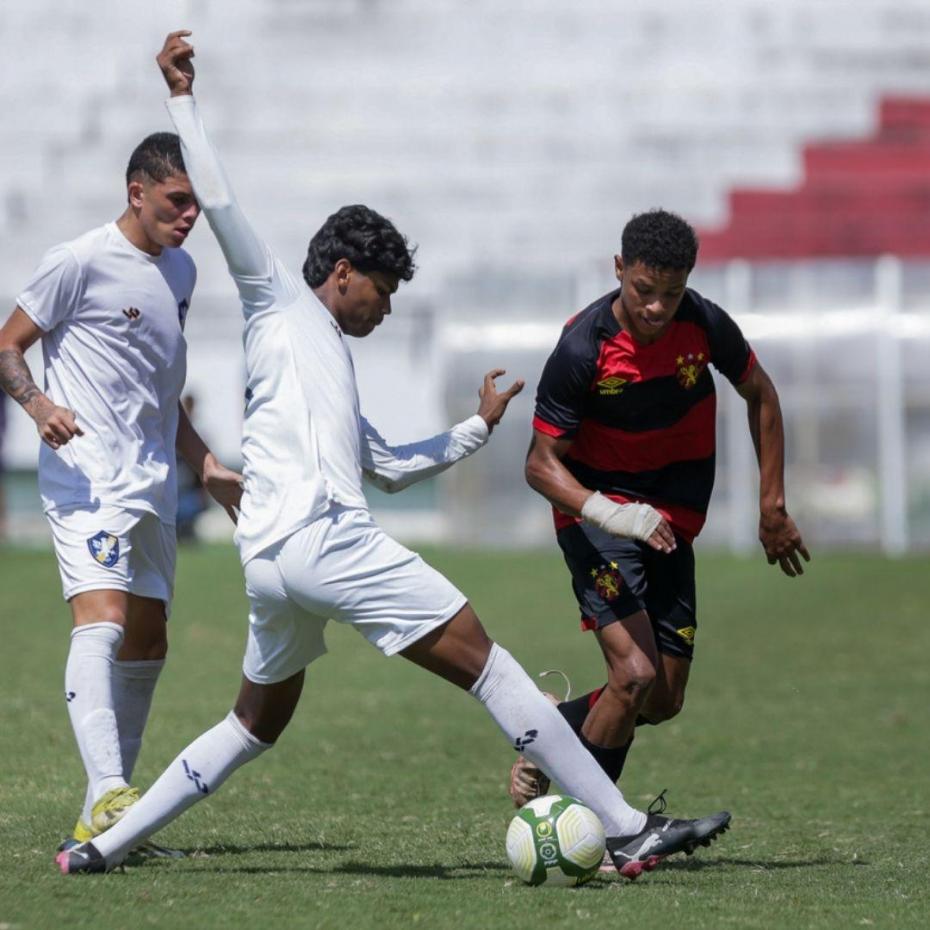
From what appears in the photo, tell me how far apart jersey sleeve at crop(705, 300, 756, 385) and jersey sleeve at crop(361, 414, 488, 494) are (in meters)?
0.94

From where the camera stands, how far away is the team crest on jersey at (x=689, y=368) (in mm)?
6652

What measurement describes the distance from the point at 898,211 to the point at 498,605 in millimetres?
12719

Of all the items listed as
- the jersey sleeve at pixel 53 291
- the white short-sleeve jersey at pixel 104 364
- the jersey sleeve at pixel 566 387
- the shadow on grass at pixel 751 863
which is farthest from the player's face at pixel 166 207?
the shadow on grass at pixel 751 863

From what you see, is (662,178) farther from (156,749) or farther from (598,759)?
(598,759)

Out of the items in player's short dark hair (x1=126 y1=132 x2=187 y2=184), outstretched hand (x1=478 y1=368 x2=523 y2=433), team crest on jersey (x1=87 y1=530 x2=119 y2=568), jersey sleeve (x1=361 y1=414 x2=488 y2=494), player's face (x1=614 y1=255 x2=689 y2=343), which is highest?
player's short dark hair (x1=126 y1=132 x2=187 y2=184)

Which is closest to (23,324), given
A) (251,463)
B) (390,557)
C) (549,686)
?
(251,463)

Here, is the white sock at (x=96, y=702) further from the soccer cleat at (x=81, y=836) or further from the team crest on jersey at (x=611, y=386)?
the team crest on jersey at (x=611, y=386)

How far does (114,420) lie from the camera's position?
21.5 feet

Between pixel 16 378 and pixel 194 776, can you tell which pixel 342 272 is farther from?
pixel 194 776

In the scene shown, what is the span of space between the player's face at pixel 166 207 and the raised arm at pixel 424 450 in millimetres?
982


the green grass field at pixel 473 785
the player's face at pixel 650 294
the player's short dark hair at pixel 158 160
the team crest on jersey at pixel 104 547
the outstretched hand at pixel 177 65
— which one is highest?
the outstretched hand at pixel 177 65

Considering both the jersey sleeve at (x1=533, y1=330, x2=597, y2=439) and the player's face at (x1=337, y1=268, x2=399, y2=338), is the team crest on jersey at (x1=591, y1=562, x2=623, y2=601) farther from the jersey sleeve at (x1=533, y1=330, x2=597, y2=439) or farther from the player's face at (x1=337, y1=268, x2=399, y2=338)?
the player's face at (x1=337, y1=268, x2=399, y2=338)

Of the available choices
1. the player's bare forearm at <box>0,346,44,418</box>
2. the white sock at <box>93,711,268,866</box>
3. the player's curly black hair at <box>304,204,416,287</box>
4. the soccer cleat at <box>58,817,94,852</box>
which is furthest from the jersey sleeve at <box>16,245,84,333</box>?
the soccer cleat at <box>58,817,94,852</box>

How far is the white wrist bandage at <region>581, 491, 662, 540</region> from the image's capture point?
620 cm
